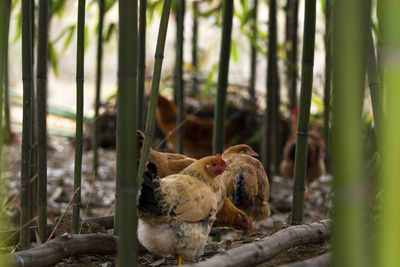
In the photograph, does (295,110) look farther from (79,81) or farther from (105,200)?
(79,81)

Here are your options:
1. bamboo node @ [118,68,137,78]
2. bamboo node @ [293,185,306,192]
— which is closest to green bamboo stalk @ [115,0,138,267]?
bamboo node @ [118,68,137,78]

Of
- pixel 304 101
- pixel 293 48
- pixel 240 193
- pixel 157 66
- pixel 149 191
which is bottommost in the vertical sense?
pixel 240 193

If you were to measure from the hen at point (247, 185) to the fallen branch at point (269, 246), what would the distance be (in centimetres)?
66

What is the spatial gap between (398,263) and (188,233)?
1094mm

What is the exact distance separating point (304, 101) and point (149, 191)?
2.73ft

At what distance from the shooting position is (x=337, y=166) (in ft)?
3.16

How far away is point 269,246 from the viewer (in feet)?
5.37

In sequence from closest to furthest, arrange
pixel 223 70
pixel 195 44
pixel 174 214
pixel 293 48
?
pixel 174 214
pixel 223 70
pixel 293 48
pixel 195 44

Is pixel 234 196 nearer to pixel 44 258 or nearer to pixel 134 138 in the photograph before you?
pixel 44 258

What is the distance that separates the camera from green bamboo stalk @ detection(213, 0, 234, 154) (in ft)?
7.98

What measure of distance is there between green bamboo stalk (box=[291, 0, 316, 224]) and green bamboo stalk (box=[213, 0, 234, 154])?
0.44m

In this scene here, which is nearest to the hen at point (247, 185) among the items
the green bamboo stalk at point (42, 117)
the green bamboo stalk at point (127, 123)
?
the green bamboo stalk at point (42, 117)

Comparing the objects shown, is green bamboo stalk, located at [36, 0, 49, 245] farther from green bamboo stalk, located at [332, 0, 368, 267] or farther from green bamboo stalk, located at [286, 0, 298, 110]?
green bamboo stalk, located at [286, 0, 298, 110]

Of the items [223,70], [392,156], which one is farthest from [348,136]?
[223,70]
